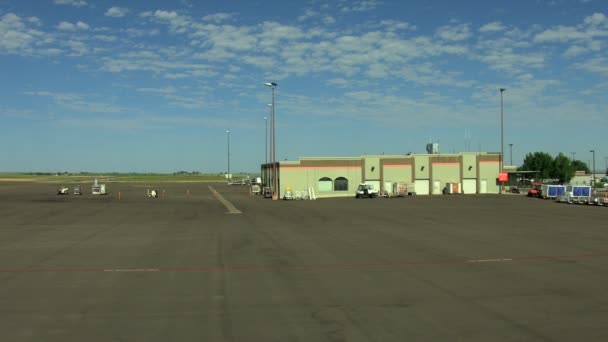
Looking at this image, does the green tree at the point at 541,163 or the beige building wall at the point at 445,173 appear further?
the green tree at the point at 541,163

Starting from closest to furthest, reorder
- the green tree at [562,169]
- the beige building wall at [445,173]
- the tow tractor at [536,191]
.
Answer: the tow tractor at [536,191] < the beige building wall at [445,173] < the green tree at [562,169]

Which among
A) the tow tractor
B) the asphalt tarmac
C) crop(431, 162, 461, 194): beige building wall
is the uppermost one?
crop(431, 162, 461, 194): beige building wall

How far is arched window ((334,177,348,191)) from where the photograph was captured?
69438 millimetres

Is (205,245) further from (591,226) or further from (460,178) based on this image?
(460,178)

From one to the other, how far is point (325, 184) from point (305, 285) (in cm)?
5569

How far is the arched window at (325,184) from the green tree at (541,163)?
76307 mm

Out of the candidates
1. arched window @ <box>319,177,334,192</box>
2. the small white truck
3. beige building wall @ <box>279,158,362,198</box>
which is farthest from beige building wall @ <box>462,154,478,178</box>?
arched window @ <box>319,177,334,192</box>

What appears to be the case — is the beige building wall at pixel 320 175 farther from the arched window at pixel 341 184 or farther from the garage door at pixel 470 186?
the garage door at pixel 470 186

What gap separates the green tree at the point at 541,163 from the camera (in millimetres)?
122219

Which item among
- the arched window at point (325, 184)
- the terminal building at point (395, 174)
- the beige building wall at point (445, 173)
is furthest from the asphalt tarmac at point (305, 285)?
the beige building wall at point (445, 173)

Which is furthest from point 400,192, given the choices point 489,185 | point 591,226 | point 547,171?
point 547,171

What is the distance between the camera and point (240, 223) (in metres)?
30.8

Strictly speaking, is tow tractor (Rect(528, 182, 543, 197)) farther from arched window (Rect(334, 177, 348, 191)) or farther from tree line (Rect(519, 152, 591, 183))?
tree line (Rect(519, 152, 591, 183))

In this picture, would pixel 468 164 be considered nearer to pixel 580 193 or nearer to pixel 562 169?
pixel 580 193
